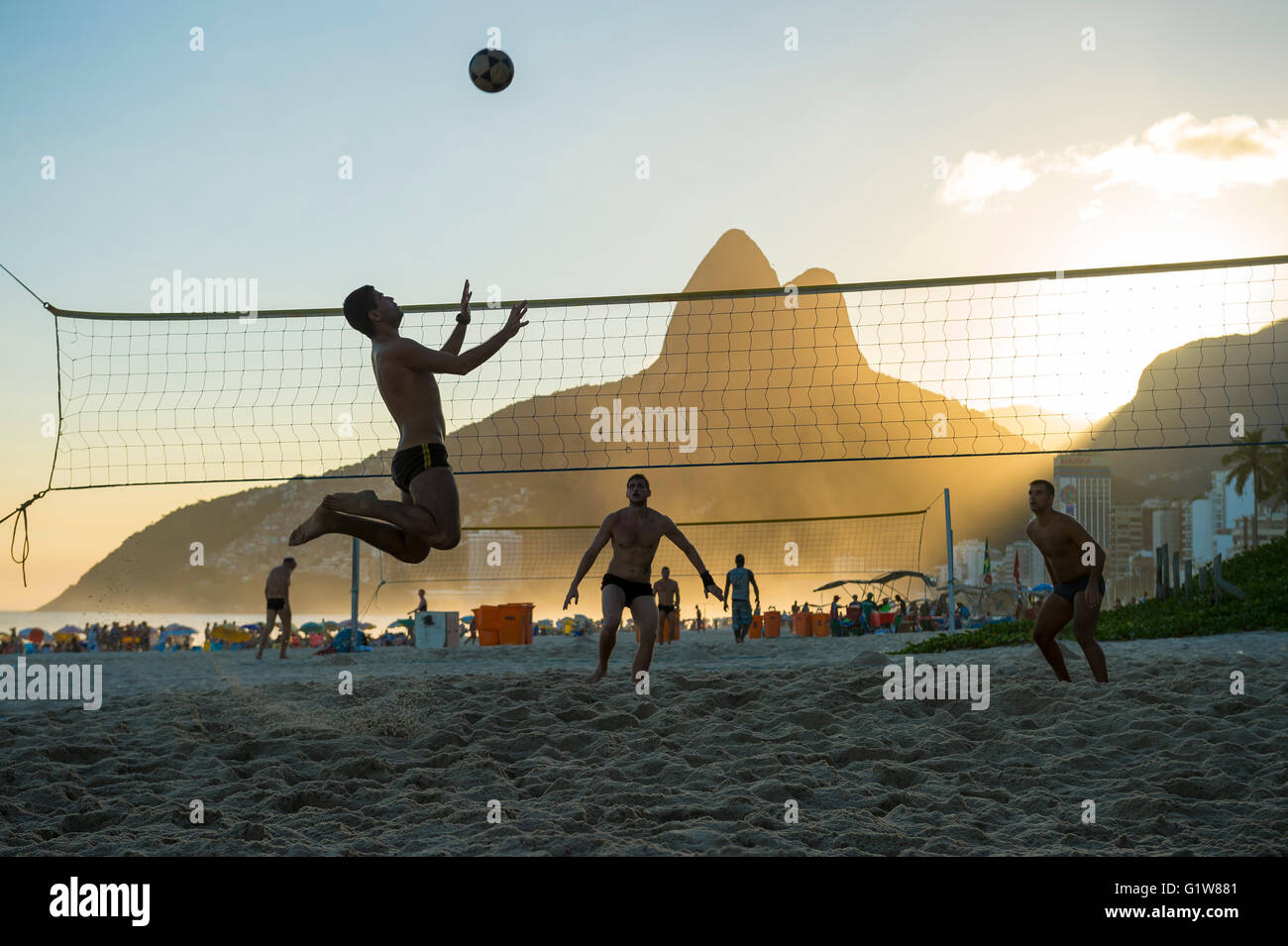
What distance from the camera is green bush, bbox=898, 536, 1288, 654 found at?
1213 cm

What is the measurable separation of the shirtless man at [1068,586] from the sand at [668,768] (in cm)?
26

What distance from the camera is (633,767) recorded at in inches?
178

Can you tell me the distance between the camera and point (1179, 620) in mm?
12859

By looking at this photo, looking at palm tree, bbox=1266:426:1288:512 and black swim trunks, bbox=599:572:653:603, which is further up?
palm tree, bbox=1266:426:1288:512

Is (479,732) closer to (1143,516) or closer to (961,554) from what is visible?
(961,554)

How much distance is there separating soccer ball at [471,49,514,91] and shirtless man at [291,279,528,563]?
12.5 ft

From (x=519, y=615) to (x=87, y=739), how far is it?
11.0 metres

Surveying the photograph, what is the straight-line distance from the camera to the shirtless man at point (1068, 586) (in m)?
6.50

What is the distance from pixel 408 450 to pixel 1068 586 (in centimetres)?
462

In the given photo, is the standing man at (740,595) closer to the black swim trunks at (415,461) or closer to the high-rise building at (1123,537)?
the black swim trunks at (415,461)

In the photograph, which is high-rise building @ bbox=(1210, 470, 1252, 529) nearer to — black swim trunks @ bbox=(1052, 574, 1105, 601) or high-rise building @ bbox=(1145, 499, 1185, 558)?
high-rise building @ bbox=(1145, 499, 1185, 558)


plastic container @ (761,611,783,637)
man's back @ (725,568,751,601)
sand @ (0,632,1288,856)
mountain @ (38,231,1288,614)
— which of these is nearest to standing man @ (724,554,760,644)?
man's back @ (725,568,751,601)
